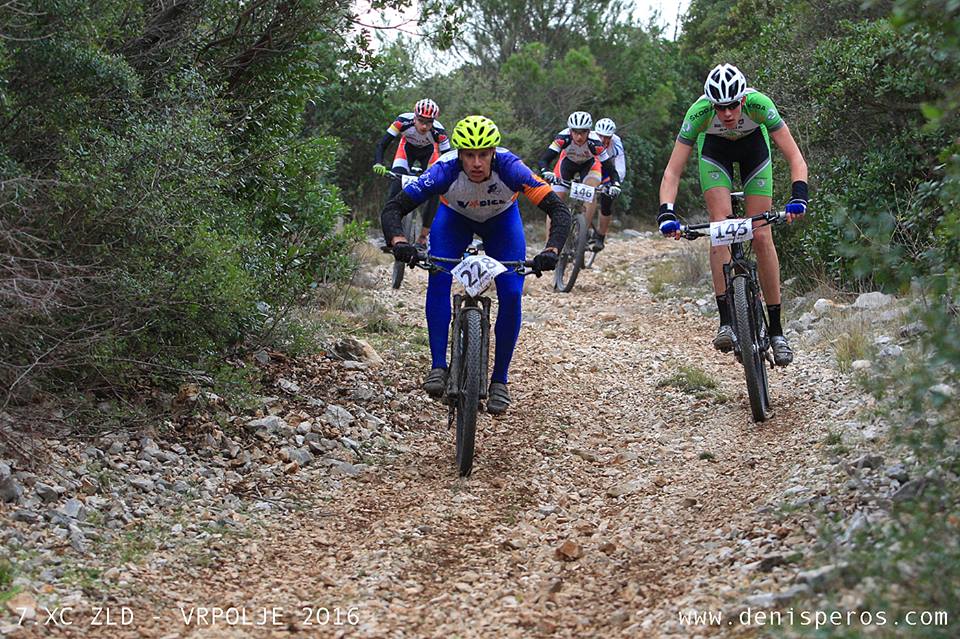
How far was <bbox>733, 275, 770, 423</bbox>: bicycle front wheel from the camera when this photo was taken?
657cm

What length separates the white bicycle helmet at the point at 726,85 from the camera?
21.7ft

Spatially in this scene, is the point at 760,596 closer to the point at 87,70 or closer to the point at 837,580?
the point at 837,580

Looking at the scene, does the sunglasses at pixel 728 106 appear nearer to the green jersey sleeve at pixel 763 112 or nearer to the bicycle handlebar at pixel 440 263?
the green jersey sleeve at pixel 763 112

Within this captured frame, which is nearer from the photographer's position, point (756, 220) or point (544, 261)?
point (544, 261)

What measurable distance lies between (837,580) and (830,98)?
8080 millimetres

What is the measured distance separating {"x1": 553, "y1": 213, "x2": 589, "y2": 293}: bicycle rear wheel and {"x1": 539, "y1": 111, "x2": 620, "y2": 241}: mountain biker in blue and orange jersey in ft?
0.52

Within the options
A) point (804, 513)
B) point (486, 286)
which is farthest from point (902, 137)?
point (804, 513)

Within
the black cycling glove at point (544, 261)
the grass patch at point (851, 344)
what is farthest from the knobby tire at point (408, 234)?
the black cycling glove at point (544, 261)

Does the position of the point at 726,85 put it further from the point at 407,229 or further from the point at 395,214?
the point at 407,229

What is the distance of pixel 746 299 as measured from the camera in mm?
6629

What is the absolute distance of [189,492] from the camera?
216 inches

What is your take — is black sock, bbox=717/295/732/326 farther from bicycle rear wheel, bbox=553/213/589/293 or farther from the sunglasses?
bicycle rear wheel, bbox=553/213/589/293

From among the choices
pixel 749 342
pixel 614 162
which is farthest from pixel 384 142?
pixel 749 342

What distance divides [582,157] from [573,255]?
50.4 inches
